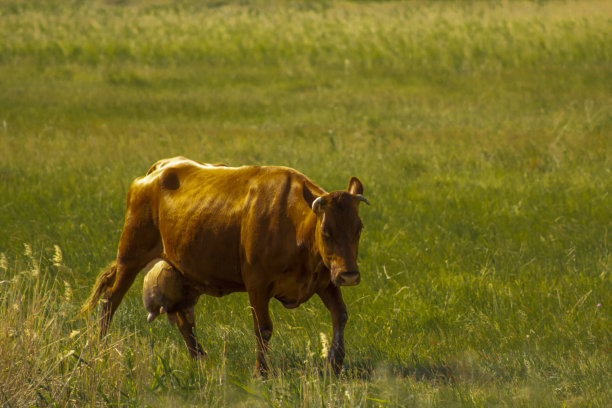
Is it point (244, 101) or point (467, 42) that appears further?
point (467, 42)

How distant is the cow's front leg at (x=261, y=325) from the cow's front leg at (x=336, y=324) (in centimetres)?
36

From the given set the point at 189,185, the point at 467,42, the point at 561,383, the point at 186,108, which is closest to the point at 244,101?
the point at 186,108

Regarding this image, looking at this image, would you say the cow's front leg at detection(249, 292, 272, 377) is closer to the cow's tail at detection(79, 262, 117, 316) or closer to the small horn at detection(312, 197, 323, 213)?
the small horn at detection(312, 197, 323, 213)

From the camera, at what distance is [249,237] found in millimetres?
5090

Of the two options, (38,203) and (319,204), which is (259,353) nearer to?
(319,204)

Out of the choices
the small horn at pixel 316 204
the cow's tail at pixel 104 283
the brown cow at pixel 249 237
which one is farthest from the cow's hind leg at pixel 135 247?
the small horn at pixel 316 204

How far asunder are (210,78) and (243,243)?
1814cm

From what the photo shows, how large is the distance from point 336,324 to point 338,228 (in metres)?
0.80

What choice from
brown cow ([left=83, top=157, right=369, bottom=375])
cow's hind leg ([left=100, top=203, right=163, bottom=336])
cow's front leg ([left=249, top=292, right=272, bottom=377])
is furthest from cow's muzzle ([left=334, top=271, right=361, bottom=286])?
cow's hind leg ([left=100, top=203, right=163, bottom=336])

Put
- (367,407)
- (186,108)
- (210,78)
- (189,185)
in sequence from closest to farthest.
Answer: (367,407) → (189,185) → (186,108) → (210,78)

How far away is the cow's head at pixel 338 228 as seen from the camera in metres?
4.57

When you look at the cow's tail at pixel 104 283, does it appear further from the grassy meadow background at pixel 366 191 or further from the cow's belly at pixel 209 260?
the cow's belly at pixel 209 260

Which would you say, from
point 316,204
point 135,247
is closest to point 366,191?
point 135,247

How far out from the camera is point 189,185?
18.7ft
